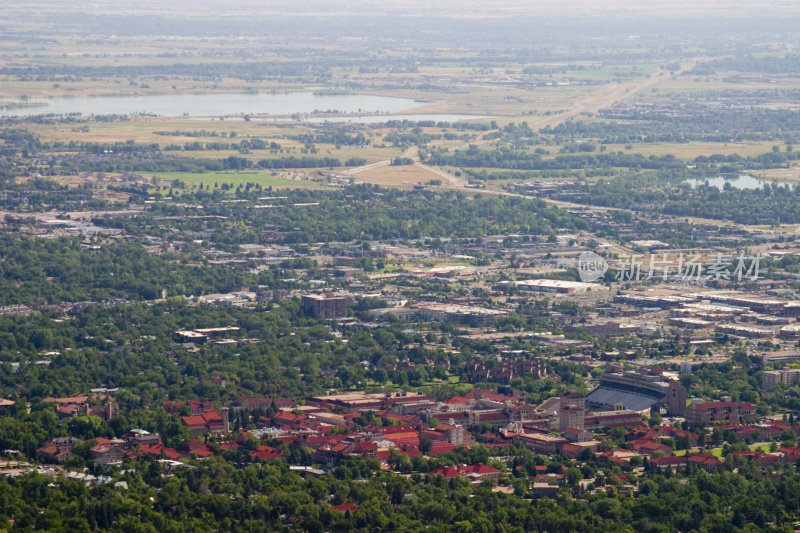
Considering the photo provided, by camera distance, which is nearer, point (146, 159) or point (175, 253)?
point (175, 253)

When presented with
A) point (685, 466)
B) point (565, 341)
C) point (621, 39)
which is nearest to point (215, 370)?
point (565, 341)

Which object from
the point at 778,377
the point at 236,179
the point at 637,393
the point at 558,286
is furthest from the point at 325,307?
the point at 236,179

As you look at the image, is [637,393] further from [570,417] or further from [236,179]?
[236,179]

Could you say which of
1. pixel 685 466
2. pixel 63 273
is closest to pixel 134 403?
pixel 685 466

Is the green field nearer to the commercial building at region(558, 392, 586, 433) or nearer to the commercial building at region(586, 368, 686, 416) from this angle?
the commercial building at region(586, 368, 686, 416)

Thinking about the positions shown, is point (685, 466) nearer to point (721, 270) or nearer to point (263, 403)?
point (263, 403)

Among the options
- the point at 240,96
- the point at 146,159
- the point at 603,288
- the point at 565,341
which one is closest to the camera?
the point at 565,341

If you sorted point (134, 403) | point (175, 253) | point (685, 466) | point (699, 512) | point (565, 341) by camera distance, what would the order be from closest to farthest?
point (699, 512), point (685, 466), point (134, 403), point (565, 341), point (175, 253)

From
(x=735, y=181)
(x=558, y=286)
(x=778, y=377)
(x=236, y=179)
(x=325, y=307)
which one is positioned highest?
(x=778, y=377)
